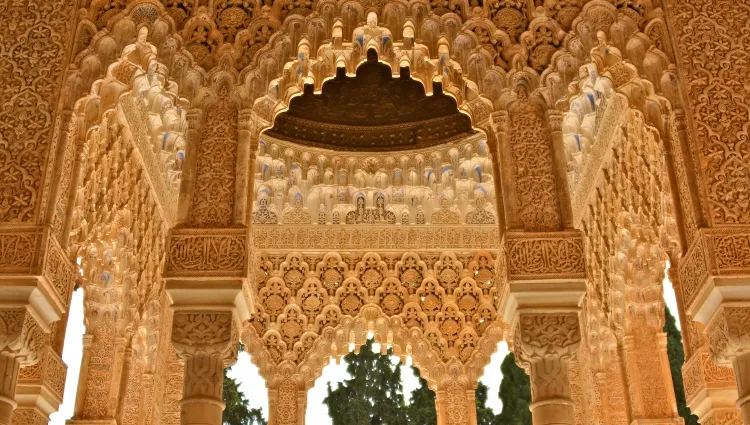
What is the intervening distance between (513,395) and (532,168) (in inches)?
388

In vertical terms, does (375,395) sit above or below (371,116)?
below

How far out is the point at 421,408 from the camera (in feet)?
51.4

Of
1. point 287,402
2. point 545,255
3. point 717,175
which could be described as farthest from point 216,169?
point 287,402

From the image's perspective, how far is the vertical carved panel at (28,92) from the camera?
5934 millimetres

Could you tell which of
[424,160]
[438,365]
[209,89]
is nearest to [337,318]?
[438,365]

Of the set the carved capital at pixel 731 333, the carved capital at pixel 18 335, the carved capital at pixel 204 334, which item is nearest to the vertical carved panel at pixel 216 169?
the carved capital at pixel 204 334

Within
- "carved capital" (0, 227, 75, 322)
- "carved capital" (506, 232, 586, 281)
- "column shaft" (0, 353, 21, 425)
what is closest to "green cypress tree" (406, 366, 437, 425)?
"carved capital" (506, 232, 586, 281)

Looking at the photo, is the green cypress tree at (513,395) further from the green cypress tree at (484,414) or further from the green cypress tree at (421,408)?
the green cypress tree at (421,408)

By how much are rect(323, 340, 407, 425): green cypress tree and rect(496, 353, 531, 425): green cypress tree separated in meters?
1.80

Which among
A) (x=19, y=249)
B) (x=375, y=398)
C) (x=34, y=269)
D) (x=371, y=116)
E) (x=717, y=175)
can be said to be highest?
(x=371, y=116)

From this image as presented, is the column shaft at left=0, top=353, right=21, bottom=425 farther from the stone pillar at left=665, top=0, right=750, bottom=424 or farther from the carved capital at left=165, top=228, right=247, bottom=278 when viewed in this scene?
the stone pillar at left=665, top=0, right=750, bottom=424

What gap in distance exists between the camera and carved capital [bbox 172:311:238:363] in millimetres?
6008

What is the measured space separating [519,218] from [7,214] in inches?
139

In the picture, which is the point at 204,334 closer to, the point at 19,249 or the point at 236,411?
the point at 19,249
